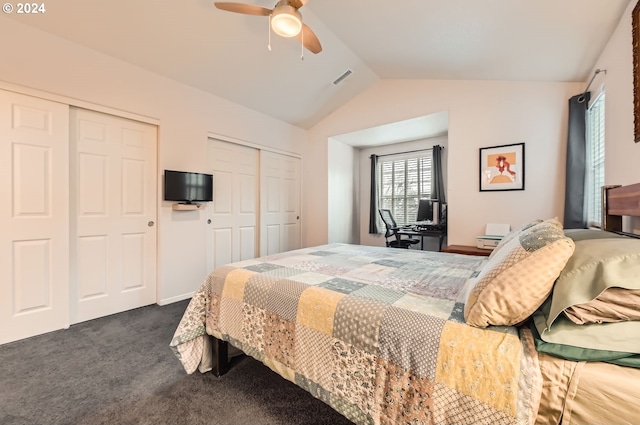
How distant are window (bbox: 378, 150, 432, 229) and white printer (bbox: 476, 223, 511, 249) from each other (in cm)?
175

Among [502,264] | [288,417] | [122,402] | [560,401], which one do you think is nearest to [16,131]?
[122,402]

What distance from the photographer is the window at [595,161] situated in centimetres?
229

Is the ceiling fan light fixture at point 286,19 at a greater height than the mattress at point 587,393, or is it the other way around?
the ceiling fan light fixture at point 286,19

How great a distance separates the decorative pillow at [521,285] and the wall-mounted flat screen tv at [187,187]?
9.96 feet

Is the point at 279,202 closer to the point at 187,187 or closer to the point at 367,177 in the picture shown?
the point at 187,187

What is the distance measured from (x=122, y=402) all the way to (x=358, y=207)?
15.7ft

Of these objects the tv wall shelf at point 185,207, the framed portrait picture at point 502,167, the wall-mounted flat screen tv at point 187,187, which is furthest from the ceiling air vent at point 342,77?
the tv wall shelf at point 185,207

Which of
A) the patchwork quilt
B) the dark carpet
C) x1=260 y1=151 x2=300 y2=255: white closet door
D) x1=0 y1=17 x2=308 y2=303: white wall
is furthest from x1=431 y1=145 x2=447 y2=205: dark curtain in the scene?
the dark carpet

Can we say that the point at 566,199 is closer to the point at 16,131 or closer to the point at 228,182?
the point at 228,182

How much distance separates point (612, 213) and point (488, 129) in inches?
70.1

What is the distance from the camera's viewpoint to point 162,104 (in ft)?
9.73

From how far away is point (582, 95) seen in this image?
2.56 m

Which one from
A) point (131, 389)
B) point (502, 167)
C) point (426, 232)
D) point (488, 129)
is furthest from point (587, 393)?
point (426, 232)

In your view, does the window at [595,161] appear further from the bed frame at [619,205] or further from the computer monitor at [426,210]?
the computer monitor at [426,210]
